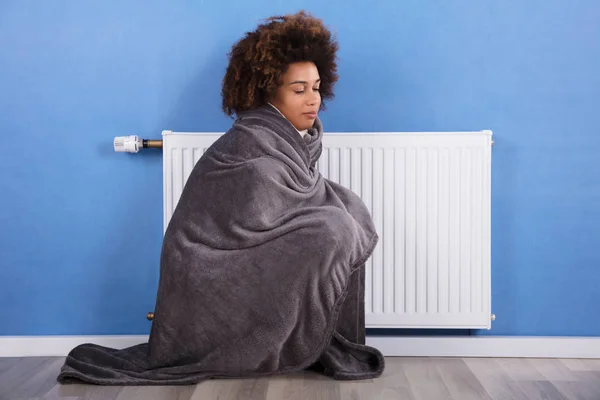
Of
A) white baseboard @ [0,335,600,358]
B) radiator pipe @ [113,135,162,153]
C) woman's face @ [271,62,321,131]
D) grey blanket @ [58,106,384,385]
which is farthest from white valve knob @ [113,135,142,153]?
white baseboard @ [0,335,600,358]

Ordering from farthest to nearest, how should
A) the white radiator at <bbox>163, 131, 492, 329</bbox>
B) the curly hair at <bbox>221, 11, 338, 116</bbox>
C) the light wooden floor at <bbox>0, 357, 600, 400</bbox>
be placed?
the white radiator at <bbox>163, 131, 492, 329</bbox>
the curly hair at <bbox>221, 11, 338, 116</bbox>
the light wooden floor at <bbox>0, 357, 600, 400</bbox>

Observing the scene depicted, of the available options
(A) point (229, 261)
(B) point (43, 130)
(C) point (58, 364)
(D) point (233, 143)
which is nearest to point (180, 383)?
(A) point (229, 261)

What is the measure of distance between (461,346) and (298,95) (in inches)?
35.0

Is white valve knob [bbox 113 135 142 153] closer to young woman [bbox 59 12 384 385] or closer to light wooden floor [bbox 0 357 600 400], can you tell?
young woman [bbox 59 12 384 385]

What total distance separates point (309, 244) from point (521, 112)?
0.84 meters

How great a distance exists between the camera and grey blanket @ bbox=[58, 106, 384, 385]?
5.62 feet

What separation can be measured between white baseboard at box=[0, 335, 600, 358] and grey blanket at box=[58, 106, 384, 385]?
11.2 inches

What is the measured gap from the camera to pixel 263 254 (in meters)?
1.72

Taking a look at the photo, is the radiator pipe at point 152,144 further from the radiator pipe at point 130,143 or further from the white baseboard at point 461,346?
the white baseboard at point 461,346

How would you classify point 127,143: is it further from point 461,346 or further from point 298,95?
point 461,346

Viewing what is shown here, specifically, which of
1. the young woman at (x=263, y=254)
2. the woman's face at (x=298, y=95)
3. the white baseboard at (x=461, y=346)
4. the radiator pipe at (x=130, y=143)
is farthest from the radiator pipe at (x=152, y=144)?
the white baseboard at (x=461, y=346)

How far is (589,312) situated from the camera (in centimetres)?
212

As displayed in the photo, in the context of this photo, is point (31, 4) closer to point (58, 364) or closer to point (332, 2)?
point (332, 2)

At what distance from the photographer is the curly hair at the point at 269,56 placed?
1.83 m
